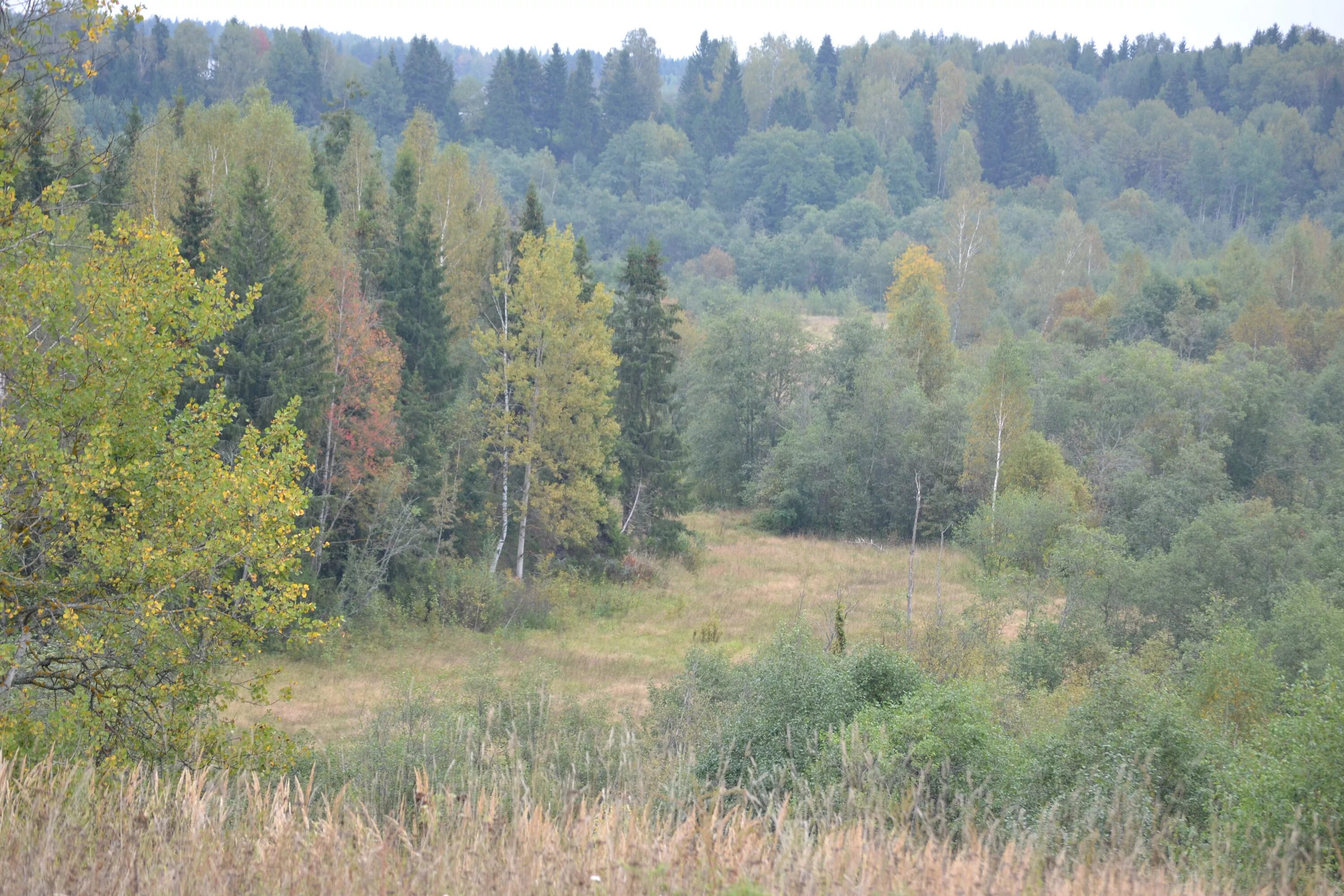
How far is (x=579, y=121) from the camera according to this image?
373 ft

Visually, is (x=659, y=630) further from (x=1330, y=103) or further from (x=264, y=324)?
(x=1330, y=103)

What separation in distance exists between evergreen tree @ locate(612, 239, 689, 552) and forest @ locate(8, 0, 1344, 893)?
146mm

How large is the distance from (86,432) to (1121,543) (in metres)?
25.5

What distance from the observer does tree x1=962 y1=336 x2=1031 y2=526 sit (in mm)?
41625

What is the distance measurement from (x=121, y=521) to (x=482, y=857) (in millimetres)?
5253

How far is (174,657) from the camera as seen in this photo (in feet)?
26.1

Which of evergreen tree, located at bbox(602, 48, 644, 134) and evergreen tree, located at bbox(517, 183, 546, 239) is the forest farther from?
evergreen tree, located at bbox(602, 48, 644, 134)

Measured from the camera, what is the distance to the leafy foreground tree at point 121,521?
7.57 metres

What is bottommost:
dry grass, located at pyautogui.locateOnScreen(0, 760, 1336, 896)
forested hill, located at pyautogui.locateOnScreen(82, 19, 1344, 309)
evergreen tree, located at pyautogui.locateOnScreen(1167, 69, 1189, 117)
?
dry grass, located at pyautogui.locateOnScreen(0, 760, 1336, 896)

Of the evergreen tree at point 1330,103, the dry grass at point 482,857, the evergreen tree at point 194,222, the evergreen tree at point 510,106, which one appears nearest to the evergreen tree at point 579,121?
the evergreen tree at point 510,106

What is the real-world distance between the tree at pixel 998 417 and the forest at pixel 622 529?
192mm

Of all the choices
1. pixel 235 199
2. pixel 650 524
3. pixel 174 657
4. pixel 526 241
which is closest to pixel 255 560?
pixel 174 657

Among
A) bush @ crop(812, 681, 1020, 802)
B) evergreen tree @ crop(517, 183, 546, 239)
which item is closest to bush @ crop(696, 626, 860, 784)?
bush @ crop(812, 681, 1020, 802)

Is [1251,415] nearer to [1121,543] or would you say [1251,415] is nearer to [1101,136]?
[1121,543]
